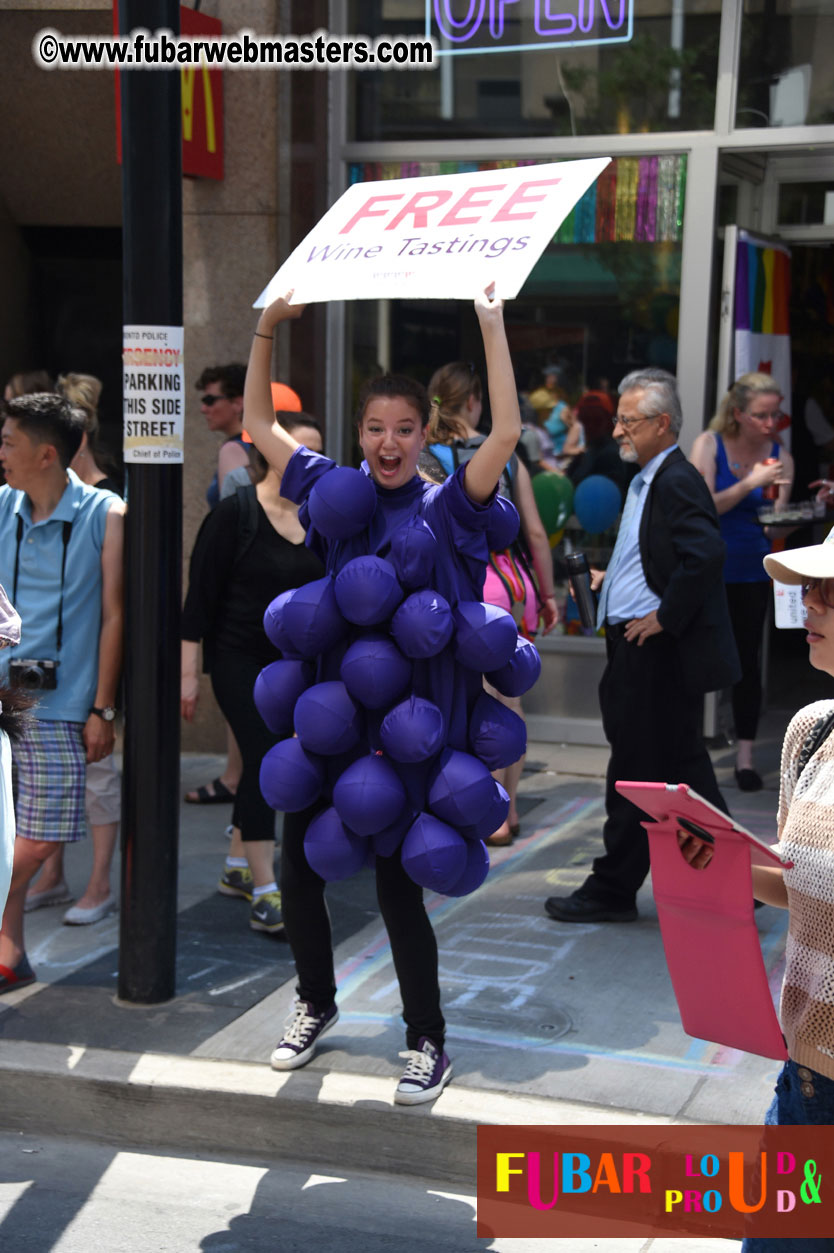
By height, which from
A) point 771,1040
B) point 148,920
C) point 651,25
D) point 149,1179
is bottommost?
point 149,1179

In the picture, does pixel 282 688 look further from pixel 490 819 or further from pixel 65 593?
pixel 65 593

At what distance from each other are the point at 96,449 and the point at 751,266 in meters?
3.52

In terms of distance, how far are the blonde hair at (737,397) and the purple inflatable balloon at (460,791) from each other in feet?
12.2

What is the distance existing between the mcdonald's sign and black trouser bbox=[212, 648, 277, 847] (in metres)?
3.29

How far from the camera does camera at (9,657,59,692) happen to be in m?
5.00

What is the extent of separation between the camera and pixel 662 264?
25.3ft

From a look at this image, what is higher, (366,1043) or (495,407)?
(495,407)

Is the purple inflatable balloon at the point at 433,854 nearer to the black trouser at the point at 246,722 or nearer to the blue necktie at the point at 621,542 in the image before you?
the black trouser at the point at 246,722

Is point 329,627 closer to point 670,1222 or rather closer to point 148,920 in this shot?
point 148,920

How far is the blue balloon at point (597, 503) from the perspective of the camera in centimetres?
803

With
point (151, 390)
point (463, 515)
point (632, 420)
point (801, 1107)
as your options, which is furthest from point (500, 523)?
point (801, 1107)

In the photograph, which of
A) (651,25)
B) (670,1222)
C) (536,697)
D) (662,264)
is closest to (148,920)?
(670,1222)

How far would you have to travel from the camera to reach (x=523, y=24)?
303 inches

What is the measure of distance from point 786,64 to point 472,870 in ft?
16.9
